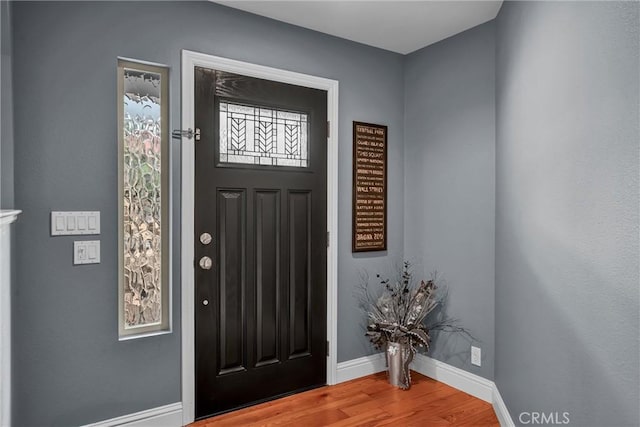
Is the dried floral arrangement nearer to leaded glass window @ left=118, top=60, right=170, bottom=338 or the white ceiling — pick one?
leaded glass window @ left=118, top=60, right=170, bottom=338

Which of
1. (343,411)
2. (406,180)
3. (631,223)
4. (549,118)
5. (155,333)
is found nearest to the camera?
(631,223)

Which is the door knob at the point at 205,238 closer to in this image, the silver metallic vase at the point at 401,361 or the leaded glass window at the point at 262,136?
the leaded glass window at the point at 262,136

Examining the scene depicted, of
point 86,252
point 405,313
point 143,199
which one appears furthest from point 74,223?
point 405,313

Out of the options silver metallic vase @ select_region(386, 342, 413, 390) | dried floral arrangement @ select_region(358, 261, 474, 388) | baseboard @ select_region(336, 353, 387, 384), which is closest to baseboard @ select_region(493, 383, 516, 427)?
dried floral arrangement @ select_region(358, 261, 474, 388)

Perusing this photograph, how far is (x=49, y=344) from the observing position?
2.08m

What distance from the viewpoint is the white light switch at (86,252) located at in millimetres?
2158

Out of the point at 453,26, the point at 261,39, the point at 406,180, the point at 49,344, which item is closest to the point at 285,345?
the point at 49,344

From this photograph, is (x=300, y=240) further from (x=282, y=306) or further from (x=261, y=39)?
(x=261, y=39)

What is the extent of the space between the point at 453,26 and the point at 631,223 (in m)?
2.20

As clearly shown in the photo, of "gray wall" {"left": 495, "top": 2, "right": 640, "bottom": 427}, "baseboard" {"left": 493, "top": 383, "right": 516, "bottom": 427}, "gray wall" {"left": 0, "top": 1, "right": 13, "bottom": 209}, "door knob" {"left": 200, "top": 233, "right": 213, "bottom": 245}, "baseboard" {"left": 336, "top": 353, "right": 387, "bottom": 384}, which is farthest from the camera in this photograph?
"baseboard" {"left": 336, "top": 353, "right": 387, "bottom": 384}

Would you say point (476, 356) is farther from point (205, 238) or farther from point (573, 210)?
point (205, 238)

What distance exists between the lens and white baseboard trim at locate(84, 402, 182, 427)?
2254mm

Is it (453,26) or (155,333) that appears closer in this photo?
(155,333)

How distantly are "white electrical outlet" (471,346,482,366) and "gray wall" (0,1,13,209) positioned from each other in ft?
9.17
